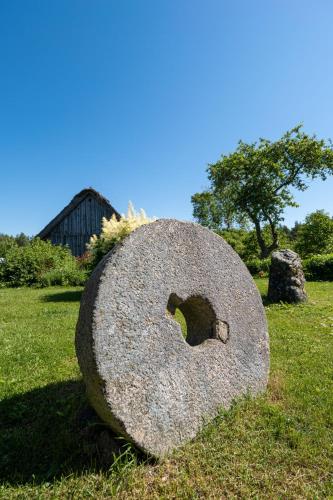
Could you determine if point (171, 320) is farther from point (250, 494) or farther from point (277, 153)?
point (277, 153)

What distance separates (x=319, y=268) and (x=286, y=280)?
7.58 meters

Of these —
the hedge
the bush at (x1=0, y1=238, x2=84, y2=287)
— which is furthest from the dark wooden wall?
the hedge

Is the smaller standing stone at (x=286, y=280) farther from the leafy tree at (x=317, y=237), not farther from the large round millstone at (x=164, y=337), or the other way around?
the leafy tree at (x=317, y=237)

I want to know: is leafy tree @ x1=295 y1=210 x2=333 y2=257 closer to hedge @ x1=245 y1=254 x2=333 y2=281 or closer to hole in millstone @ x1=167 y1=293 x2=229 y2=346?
→ hedge @ x1=245 y1=254 x2=333 y2=281

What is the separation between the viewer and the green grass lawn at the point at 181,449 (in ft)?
6.93

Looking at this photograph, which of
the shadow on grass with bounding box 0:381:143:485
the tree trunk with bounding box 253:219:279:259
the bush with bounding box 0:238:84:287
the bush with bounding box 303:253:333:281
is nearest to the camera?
the shadow on grass with bounding box 0:381:143:485

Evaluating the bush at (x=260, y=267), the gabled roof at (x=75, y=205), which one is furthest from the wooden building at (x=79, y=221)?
the bush at (x=260, y=267)

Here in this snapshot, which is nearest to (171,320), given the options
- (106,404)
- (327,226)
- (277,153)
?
(106,404)

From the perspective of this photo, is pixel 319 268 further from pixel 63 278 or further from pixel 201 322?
pixel 201 322

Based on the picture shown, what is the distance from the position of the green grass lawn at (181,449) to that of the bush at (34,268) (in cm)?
1068

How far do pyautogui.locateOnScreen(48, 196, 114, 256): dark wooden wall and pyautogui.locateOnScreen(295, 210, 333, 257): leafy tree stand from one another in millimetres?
13991

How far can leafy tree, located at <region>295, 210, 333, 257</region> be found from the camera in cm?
2283

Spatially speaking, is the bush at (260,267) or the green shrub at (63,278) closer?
the green shrub at (63,278)

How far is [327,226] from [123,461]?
23.9 metres
